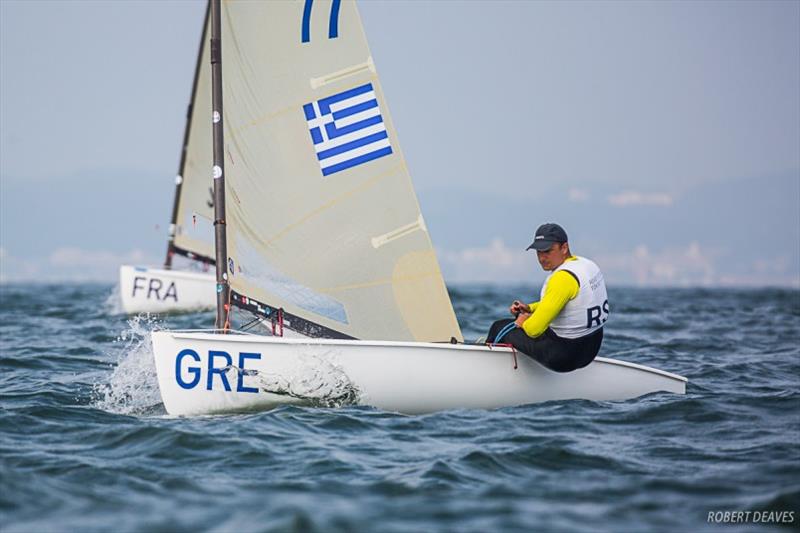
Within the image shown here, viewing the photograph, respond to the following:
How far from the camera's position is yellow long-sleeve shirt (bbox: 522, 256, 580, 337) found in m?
7.59

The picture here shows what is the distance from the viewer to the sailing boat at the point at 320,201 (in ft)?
26.8

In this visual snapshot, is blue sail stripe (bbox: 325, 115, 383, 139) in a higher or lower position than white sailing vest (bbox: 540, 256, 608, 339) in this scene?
higher

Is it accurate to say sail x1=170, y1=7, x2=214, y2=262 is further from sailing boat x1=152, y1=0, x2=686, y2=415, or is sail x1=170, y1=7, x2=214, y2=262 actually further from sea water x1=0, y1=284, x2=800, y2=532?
sailing boat x1=152, y1=0, x2=686, y2=415

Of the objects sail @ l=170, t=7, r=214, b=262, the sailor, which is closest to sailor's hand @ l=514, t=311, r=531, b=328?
the sailor

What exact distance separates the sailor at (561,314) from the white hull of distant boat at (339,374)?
7.2 inches

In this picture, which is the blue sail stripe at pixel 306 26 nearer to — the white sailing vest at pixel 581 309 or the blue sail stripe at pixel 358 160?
the blue sail stripe at pixel 358 160

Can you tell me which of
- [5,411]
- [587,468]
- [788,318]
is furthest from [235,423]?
[788,318]

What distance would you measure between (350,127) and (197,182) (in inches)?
399

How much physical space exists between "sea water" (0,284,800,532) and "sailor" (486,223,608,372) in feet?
1.43

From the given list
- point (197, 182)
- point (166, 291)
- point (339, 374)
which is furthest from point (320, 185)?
point (166, 291)

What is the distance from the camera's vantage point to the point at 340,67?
322 inches
